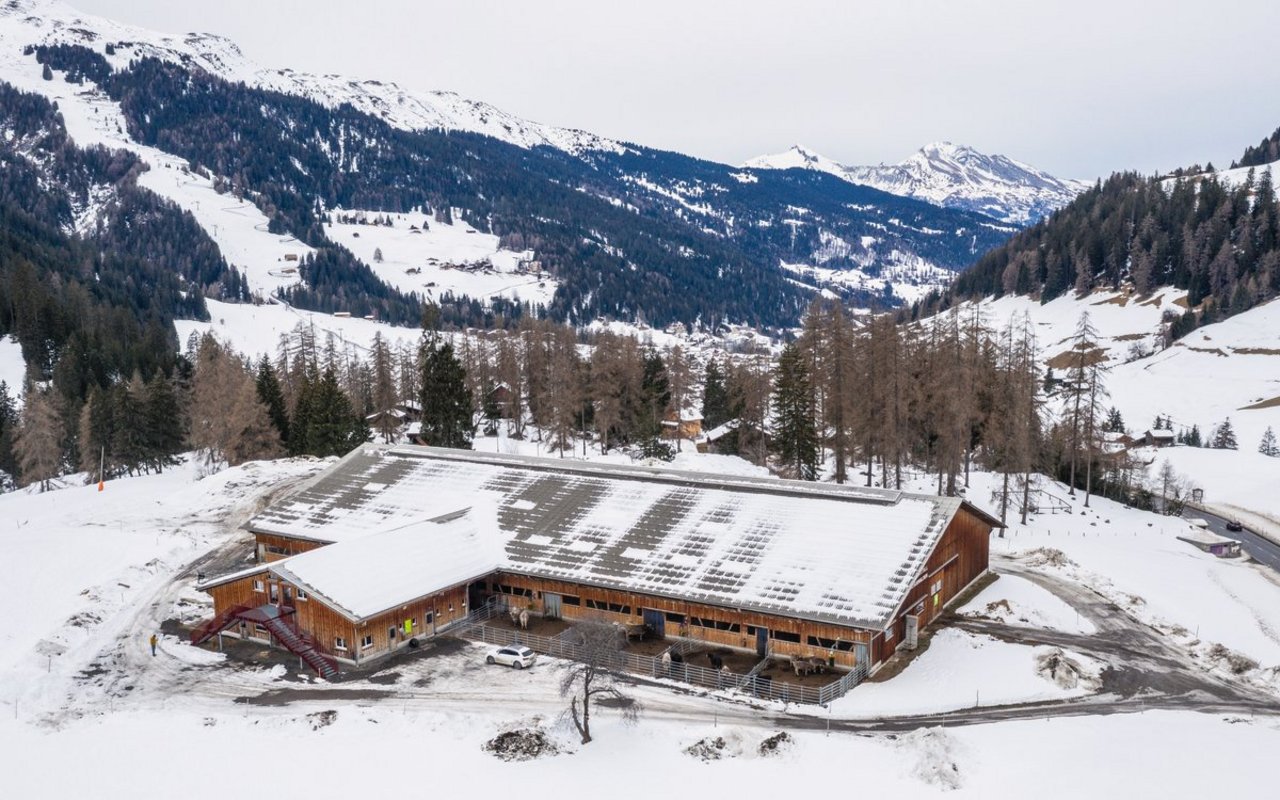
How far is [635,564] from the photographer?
3800 cm

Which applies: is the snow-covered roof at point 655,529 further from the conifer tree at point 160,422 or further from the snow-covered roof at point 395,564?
the conifer tree at point 160,422

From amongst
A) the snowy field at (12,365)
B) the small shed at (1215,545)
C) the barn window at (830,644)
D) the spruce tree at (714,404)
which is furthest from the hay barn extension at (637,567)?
the snowy field at (12,365)

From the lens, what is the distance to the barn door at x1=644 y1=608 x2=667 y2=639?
120ft

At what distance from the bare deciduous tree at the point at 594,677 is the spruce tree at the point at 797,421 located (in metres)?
31.2

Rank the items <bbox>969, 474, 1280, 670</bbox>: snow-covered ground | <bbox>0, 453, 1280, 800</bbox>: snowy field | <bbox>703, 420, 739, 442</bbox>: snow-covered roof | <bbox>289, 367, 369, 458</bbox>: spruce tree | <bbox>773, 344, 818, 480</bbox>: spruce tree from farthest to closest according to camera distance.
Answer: <bbox>703, 420, 739, 442</bbox>: snow-covered roof → <bbox>289, 367, 369, 458</bbox>: spruce tree → <bbox>773, 344, 818, 480</bbox>: spruce tree → <bbox>969, 474, 1280, 670</bbox>: snow-covered ground → <bbox>0, 453, 1280, 800</bbox>: snowy field

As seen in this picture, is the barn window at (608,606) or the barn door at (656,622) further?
the barn window at (608,606)

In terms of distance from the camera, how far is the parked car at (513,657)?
3388 centimetres

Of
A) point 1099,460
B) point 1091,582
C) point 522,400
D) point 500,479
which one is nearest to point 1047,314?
point 1099,460

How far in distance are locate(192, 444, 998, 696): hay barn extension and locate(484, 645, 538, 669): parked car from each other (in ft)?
14.2

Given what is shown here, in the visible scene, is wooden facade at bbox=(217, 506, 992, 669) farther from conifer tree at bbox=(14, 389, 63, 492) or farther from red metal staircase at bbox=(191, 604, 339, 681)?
conifer tree at bbox=(14, 389, 63, 492)

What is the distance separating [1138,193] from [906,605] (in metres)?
187

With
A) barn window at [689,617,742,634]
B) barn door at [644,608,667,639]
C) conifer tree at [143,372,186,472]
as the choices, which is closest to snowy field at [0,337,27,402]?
conifer tree at [143,372,186,472]

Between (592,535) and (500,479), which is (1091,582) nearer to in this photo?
(592,535)

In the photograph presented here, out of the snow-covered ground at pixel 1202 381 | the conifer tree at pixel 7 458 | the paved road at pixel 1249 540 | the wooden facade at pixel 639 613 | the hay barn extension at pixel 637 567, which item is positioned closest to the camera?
the wooden facade at pixel 639 613
